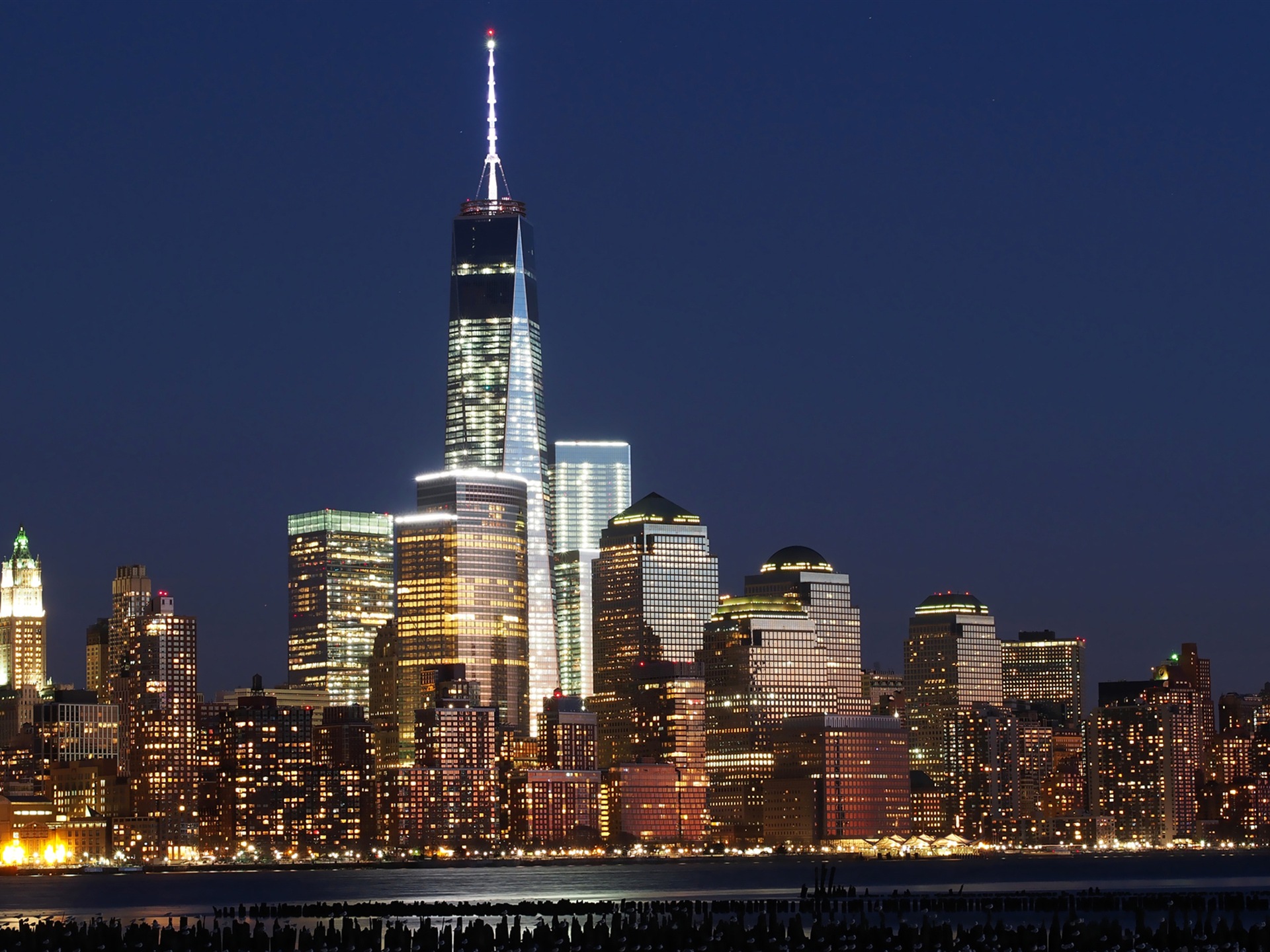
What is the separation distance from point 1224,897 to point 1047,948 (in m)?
62.0

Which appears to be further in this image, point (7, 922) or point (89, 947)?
point (7, 922)

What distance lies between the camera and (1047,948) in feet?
454

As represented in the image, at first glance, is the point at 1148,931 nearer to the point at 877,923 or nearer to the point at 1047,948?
the point at 1047,948

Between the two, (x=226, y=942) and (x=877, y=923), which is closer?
(x=226, y=942)

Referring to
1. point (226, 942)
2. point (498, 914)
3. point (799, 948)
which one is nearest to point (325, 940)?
point (226, 942)

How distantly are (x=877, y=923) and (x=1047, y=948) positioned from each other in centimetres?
3906

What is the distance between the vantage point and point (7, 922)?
594ft

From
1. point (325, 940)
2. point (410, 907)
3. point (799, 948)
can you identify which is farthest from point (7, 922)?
point (799, 948)

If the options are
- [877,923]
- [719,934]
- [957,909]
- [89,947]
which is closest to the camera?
[89,947]

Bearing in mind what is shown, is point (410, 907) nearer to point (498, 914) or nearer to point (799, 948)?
point (498, 914)

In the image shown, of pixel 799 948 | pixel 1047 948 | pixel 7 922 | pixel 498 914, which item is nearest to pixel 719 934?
pixel 799 948

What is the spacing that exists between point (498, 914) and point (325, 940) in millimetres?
40271

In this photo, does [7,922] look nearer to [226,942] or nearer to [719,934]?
[226,942]

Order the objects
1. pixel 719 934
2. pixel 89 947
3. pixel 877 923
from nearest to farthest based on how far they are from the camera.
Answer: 1. pixel 89 947
2. pixel 719 934
3. pixel 877 923
